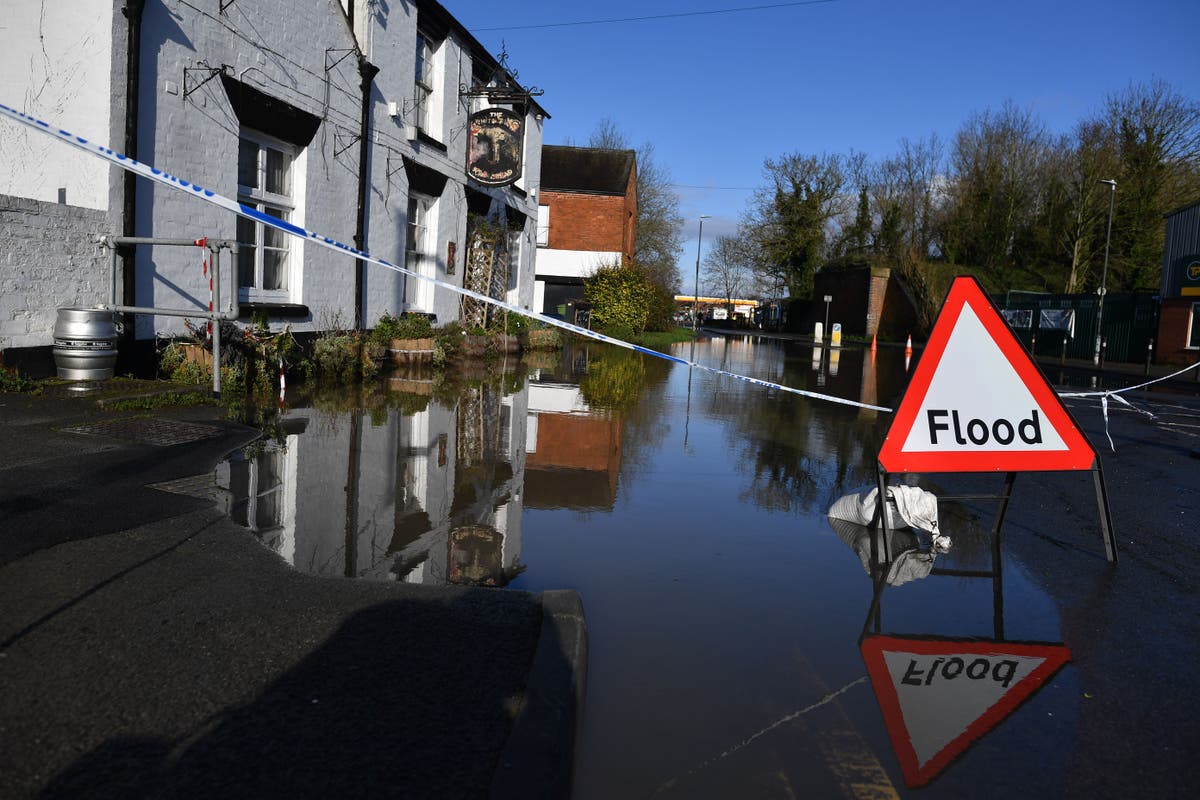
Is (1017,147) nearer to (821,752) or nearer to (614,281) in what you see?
(614,281)

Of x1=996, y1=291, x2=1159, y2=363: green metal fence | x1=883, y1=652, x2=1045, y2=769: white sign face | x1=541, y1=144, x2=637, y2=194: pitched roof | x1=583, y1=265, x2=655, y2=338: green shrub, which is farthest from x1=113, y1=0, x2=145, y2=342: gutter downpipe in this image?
x1=541, y1=144, x2=637, y2=194: pitched roof

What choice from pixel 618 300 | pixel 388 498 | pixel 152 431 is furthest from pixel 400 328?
pixel 618 300

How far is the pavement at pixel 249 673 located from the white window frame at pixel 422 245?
1370 centimetres

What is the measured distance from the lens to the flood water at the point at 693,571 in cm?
315

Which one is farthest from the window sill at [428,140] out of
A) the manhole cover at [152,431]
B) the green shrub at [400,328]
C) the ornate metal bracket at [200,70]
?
A: the manhole cover at [152,431]

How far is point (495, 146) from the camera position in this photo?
65.2 feet

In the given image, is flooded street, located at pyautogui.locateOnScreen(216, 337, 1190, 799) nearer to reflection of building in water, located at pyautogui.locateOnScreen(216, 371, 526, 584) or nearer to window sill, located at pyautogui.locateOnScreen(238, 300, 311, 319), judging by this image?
reflection of building in water, located at pyautogui.locateOnScreen(216, 371, 526, 584)

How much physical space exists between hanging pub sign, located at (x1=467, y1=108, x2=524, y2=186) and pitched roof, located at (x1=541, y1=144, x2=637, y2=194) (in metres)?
28.2

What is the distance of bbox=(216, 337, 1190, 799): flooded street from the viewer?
123 inches

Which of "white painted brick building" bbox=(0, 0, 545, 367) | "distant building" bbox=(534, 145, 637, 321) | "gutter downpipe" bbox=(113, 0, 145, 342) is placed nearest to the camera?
"white painted brick building" bbox=(0, 0, 545, 367)

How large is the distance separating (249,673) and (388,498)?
312cm

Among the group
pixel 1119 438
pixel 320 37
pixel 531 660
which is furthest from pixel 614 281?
pixel 531 660

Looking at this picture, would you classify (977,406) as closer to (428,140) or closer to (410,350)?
(410,350)

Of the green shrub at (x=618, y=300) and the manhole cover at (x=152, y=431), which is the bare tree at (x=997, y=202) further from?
the manhole cover at (x=152, y=431)
